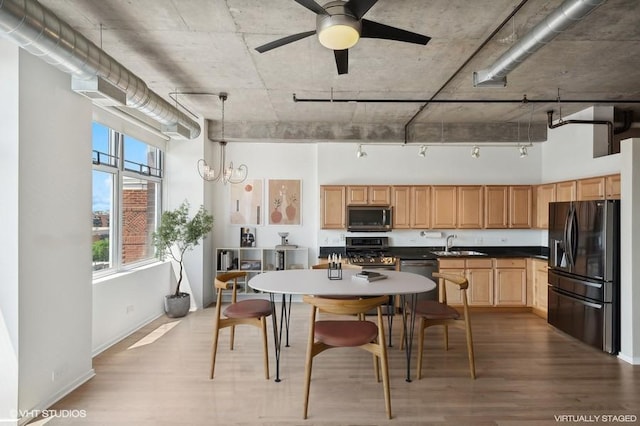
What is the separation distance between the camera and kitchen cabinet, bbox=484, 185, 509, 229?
18.4ft

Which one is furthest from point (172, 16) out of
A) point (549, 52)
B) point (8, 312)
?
point (549, 52)

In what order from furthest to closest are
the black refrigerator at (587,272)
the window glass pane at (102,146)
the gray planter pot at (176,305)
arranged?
1. the gray planter pot at (176,305)
2. the window glass pane at (102,146)
3. the black refrigerator at (587,272)

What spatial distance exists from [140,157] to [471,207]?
5.37 m

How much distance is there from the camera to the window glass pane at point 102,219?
156 inches

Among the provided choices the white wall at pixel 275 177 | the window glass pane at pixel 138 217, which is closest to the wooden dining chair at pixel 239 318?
the window glass pane at pixel 138 217

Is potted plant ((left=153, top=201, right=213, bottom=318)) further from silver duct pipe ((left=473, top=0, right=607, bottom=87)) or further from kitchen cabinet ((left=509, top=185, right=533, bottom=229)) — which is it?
kitchen cabinet ((left=509, top=185, right=533, bottom=229))

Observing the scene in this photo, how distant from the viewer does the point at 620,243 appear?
3.65 meters

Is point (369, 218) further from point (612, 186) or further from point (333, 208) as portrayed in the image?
point (612, 186)

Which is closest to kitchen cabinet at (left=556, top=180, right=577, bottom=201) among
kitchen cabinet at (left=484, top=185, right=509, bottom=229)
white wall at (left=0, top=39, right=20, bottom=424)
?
kitchen cabinet at (left=484, top=185, right=509, bottom=229)

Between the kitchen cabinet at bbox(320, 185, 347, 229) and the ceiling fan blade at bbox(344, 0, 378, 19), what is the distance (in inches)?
148

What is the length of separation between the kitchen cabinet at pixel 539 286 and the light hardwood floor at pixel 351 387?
1.05 m

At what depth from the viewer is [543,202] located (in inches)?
214
